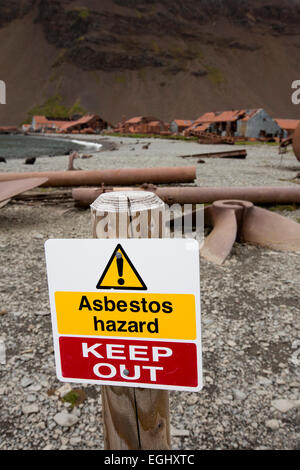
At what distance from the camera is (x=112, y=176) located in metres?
9.02

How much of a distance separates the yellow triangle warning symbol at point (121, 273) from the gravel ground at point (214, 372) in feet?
4.76

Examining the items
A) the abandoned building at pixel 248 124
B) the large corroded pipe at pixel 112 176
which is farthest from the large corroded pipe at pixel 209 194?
the abandoned building at pixel 248 124

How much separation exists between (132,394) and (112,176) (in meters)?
8.05

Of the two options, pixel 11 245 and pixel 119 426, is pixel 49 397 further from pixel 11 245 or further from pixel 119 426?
pixel 11 245

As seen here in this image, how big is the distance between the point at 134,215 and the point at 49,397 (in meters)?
1.83

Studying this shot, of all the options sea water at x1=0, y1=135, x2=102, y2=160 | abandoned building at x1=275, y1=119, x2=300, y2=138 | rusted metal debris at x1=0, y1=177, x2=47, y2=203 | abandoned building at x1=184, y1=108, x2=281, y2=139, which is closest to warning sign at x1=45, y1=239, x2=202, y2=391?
rusted metal debris at x1=0, y1=177, x2=47, y2=203

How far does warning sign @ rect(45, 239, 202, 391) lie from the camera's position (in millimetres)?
1115

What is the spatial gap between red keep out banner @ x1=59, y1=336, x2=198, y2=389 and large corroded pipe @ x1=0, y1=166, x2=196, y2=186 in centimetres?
789

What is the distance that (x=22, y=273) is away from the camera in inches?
175

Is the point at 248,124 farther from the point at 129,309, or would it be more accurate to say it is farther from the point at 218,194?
the point at 129,309

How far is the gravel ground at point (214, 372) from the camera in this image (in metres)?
2.14

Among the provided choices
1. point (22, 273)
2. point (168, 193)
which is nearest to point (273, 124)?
point (168, 193)

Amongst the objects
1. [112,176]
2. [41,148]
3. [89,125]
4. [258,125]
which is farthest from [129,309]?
[89,125]

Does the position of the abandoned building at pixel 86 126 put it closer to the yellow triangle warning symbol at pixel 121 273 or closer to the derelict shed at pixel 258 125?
the derelict shed at pixel 258 125
